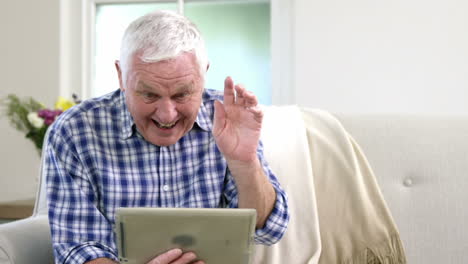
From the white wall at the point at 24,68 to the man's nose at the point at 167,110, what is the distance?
182 centimetres

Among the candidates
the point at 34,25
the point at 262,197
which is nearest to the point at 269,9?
the point at 34,25

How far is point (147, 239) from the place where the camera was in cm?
107

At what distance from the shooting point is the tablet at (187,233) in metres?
1.04

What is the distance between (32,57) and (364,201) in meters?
2.02

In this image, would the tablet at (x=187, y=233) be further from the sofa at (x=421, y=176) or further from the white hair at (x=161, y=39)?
the sofa at (x=421, y=176)

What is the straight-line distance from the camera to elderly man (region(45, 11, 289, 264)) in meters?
1.28

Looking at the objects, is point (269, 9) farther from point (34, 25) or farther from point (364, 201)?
point (364, 201)

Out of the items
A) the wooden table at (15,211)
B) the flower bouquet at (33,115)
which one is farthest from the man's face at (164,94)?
the flower bouquet at (33,115)

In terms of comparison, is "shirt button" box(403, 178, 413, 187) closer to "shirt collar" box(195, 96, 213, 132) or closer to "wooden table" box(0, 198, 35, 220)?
"shirt collar" box(195, 96, 213, 132)

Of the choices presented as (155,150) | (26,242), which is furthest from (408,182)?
(26,242)

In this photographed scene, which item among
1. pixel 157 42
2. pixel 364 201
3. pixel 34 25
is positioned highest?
pixel 34 25

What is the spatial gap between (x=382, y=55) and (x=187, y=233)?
6.11 feet

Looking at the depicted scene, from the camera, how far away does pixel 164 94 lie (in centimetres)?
128

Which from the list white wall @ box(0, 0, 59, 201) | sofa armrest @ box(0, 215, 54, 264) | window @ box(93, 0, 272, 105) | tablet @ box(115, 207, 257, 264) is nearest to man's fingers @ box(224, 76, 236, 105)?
tablet @ box(115, 207, 257, 264)
